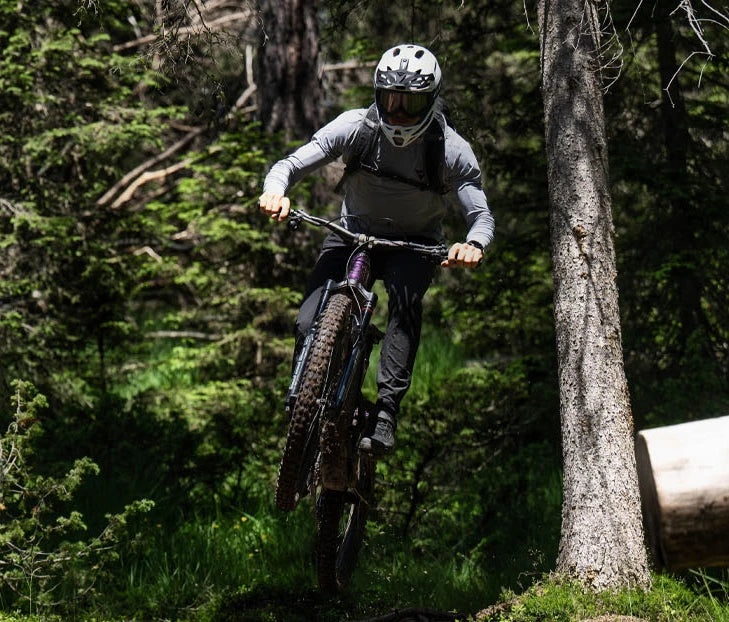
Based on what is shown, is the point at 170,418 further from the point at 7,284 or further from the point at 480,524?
the point at 480,524

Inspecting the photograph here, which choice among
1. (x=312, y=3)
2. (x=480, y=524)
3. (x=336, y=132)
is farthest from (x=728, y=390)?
(x=312, y=3)

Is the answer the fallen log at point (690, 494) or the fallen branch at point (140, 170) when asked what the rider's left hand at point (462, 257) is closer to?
the fallen log at point (690, 494)

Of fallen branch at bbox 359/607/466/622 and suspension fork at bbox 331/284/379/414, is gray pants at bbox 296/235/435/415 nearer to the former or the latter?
suspension fork at bbox 331/284/379/414

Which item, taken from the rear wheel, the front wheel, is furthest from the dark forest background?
the rear wheel

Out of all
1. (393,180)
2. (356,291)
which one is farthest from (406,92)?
(356,291)

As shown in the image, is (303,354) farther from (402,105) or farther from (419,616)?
(419,616)

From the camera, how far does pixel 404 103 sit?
16.6 ft

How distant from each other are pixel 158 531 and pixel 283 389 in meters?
2.07

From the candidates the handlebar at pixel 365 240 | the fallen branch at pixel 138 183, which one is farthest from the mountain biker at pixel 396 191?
the fallen branch at pixel 138 183

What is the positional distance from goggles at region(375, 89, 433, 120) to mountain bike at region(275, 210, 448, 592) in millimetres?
739

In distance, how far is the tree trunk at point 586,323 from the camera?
5027 millimetres

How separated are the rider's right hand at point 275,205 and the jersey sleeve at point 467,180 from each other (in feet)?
3.48

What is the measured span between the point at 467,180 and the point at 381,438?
165 cm

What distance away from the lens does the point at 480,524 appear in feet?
25.0
